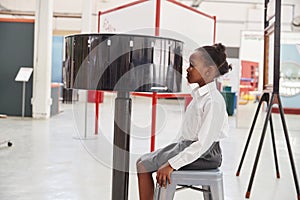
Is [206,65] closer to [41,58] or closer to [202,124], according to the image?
[202,124]

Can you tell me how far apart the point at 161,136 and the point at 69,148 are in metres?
1.99

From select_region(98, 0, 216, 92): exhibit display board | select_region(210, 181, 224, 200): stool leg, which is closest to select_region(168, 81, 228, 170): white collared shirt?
select_region(210, 181, 224, 200): stool leg

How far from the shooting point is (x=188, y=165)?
1.99 m

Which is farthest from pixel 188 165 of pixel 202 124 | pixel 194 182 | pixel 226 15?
pixel 226 15

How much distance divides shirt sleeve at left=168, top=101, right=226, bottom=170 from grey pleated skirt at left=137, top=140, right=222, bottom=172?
0.31 feet

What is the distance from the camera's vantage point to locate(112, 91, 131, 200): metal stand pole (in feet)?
6.82

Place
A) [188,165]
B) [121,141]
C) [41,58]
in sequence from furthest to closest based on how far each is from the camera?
1. [41,58]
2. [121,141]
3. [188,165]

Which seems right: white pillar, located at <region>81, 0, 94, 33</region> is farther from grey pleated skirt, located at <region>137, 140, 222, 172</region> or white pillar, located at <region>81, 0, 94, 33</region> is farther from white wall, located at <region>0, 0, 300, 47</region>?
grey pleated skirt, located at <region>137, 140, 222, 172</region>

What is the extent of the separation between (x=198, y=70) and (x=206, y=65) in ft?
0.15

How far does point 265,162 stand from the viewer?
4902 millimetres

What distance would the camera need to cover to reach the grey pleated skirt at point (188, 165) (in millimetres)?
2002

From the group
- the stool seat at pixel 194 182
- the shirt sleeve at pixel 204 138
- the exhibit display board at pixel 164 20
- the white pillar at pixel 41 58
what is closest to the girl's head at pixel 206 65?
the shirt sleeve at pixel 204 138

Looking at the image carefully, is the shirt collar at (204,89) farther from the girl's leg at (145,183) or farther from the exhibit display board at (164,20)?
the exhibit display board at (164,20)

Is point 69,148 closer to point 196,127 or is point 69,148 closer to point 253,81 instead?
point 196,127
